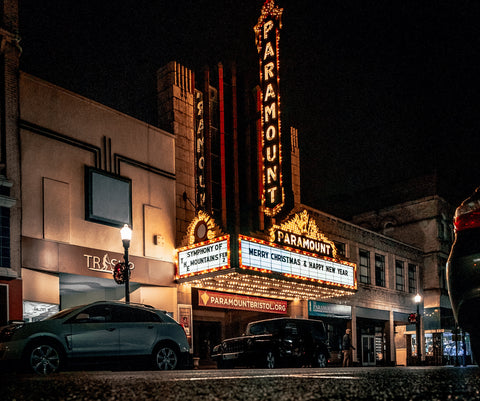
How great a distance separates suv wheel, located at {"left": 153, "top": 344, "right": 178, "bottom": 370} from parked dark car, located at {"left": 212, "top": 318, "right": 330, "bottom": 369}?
236 inches

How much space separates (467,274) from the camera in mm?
4570

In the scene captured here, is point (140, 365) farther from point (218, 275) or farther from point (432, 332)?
point (432, 332)

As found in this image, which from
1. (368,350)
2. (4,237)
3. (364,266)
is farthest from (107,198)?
(368,350)

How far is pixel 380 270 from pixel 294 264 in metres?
14.2

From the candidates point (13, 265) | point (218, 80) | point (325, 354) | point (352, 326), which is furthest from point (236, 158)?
point (352, 326)

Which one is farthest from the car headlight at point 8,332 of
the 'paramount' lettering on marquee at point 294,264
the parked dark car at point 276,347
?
the 'paramount' lettering on marquee at point 294,264

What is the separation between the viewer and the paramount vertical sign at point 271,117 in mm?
24297

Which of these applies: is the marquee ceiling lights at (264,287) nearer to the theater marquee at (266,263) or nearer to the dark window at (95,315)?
the theater marquee at (266,263)

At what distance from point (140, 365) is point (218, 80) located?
659 inches

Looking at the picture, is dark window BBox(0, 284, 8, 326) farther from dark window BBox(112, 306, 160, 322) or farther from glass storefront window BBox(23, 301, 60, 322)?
dark window BBox(112, 306, 160, 322)

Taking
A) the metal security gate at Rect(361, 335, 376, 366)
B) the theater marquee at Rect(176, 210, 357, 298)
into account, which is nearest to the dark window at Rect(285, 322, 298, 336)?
the theater marquee at Rect(176, 210, 357, 298)

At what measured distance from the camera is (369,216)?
45.6 metres

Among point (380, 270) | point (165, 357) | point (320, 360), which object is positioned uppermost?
point (380, 270)

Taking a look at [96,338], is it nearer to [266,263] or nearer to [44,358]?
[44,358]
